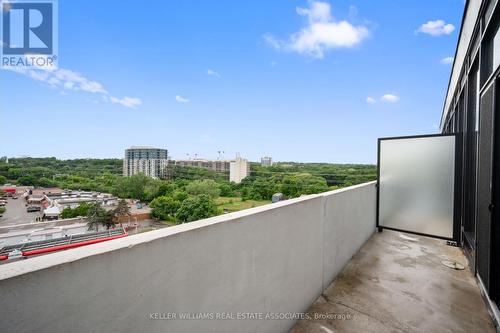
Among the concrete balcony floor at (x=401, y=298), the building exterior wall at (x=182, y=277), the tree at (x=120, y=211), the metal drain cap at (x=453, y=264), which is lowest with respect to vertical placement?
the tree at (x=120, y=211)

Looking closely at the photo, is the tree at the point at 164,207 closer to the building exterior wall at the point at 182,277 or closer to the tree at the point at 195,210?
the tree at the point at 195,210

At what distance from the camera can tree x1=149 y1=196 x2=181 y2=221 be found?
9.74 m

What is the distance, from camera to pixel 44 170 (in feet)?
17.8

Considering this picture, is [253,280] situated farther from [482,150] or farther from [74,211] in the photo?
[74,211]

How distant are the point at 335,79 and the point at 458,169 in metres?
16.9

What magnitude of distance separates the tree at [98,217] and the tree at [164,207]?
351cm

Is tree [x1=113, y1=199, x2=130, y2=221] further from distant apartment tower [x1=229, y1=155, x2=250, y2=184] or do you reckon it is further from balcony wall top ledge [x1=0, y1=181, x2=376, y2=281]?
distant apartment tower [x1=229, y1=155, x2=250, y2=184]

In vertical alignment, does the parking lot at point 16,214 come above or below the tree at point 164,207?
above

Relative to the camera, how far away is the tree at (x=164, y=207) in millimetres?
9742

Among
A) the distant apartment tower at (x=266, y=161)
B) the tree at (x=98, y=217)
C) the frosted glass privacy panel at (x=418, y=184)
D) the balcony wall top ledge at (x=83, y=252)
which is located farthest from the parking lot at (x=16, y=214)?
the distant apartment tower at (x=266, y=161)

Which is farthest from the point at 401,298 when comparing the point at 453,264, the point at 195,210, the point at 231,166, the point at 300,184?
the point at 231,166

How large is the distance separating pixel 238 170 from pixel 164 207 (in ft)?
46.3

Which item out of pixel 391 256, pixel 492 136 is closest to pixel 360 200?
pixel 391 256

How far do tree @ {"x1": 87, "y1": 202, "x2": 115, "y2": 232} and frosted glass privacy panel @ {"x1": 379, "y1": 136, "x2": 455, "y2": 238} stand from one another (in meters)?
6.08
